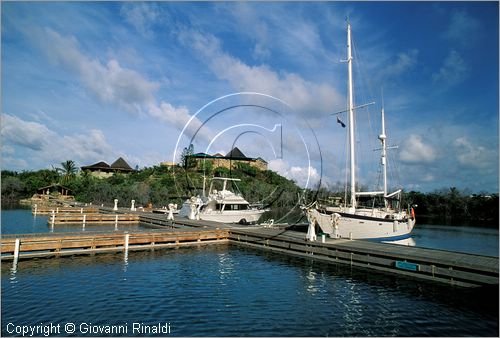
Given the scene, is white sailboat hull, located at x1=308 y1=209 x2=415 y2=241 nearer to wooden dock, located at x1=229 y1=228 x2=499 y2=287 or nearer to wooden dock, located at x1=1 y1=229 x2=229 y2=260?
wooden dock, located at x1=229 y1=228 x2=499 y2=287

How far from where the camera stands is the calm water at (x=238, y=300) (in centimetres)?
1124

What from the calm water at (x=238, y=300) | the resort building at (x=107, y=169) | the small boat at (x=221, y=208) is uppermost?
the resort building at (x=107, y=169)

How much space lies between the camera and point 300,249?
23.8m

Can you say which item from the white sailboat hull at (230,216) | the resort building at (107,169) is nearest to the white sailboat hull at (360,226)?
the white sailboat hull at (230,216)

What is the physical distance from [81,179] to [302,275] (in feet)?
333

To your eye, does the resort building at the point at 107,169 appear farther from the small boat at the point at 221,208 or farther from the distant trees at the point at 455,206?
the distant trees at the point at 455,206

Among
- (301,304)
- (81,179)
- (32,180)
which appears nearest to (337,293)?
(301,304)

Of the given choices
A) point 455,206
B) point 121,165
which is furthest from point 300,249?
point 121,165

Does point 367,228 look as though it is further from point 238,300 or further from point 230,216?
point 238,300

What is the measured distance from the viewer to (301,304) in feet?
44.3

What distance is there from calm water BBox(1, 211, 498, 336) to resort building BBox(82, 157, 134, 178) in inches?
4542

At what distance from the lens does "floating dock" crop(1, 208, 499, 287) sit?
54.3 ft

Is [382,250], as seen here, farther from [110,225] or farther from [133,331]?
[110,225]

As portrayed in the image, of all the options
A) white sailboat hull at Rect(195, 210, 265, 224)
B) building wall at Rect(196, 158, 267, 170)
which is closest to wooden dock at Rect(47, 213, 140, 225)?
white sailboat hull at Rect(195, 210, 265, 224)
